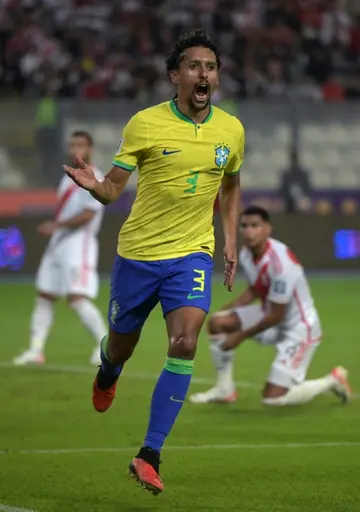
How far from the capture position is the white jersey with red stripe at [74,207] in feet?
43.1

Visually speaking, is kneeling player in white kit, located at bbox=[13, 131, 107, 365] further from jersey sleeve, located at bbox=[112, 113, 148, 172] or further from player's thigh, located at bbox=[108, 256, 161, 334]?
jersey sleeve, located at bbox=[112, 113, 148, 172]

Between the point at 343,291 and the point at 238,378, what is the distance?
8477 mm

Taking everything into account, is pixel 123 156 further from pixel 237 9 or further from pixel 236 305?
pixel 237 9

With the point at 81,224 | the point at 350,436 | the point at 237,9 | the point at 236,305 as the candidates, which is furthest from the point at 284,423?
the point at 237,9

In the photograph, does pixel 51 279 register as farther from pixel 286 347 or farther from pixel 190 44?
pixel 190 44

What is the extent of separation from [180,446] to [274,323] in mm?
1971

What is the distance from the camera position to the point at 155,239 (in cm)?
763

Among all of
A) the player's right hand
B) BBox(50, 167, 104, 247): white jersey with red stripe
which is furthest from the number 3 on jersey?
BBox(50, 167, 104, 247): white jersey with red stripe

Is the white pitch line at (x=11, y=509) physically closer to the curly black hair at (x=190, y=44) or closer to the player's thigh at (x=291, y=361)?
the curly black hair at (x=190, y=44)

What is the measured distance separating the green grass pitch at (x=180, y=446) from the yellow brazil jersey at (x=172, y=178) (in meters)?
1.31

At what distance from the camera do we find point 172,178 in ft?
24.8

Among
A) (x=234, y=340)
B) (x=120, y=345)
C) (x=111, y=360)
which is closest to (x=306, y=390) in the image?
(x=234, y=340)

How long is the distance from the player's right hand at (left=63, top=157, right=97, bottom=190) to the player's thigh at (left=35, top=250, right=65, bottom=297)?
629cm

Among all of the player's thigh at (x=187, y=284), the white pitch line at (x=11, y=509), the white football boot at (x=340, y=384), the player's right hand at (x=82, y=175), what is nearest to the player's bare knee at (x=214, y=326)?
the white football boot at (x=340, y=384)
